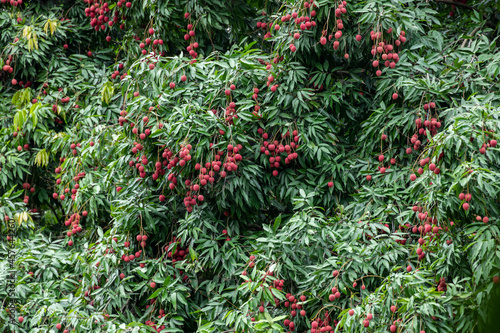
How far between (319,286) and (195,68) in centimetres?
178

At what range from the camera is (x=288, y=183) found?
3986 millimetres

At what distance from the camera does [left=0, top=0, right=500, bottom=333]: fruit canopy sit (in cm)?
304

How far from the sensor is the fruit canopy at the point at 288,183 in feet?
9.99

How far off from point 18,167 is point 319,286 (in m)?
3.19

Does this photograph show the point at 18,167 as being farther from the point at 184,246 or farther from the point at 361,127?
the point at 361,127

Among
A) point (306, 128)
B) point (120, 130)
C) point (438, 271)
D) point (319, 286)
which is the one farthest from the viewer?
point (120, 130)

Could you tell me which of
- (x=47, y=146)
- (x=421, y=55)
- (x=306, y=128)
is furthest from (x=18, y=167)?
(x=421, y=55)

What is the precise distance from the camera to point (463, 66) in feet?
12.1

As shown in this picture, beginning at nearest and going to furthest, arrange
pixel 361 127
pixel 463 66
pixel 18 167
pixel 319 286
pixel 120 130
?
pixel 319 286
pixel 463 66
pixel 361 127
pixel 120 130
pixel 18 167

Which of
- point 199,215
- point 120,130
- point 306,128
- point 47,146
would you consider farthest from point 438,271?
point 47,146

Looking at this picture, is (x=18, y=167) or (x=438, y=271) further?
(x=18, y=167)

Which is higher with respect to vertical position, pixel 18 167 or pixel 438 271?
pixel 438 271

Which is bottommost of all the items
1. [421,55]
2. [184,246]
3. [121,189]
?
[184,246]

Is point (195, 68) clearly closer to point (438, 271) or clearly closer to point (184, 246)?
point (184, 246)
